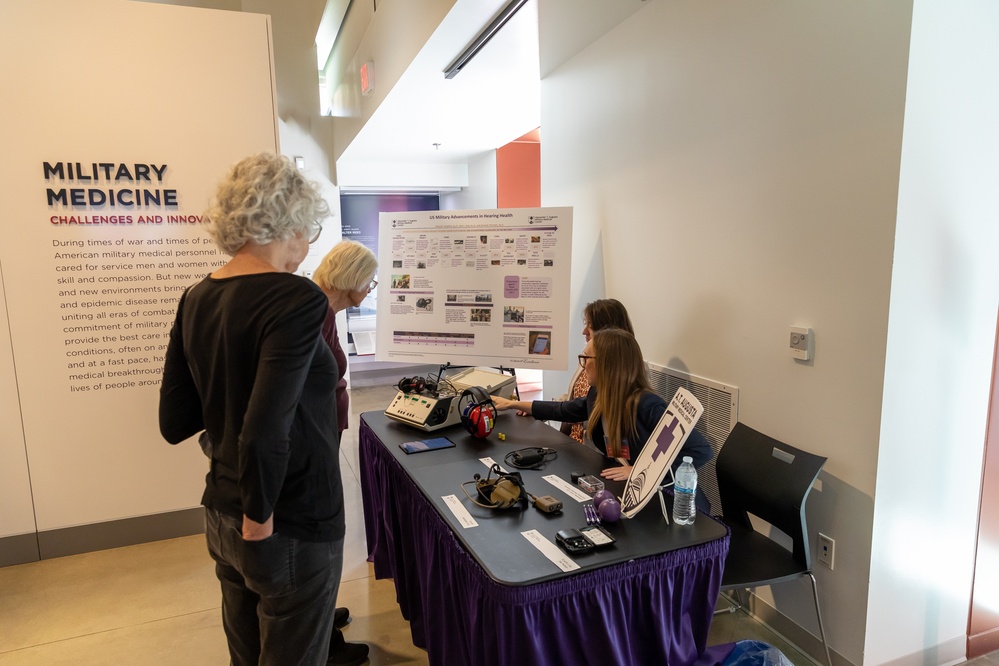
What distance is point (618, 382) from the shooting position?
2270 mm

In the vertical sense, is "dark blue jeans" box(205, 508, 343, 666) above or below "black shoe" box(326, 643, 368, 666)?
above

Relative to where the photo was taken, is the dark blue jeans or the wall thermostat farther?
the wall thermostat

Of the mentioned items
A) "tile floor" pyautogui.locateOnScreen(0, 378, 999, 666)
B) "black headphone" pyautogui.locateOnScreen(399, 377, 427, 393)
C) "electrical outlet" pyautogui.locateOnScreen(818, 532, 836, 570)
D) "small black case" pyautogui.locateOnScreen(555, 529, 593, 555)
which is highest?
"black headphone" pyautogui.locateOnScreen(399, 377, 427, 393)

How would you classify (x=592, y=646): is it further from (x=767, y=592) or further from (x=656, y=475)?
(x=767, y=592)

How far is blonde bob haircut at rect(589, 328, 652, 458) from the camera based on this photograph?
2252 mm

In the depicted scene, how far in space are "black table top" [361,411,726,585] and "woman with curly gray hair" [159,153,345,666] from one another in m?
0.41

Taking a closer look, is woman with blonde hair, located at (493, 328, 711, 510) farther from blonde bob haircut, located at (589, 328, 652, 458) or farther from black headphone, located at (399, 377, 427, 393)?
black headphone, located at (399, 377, 427, 393)

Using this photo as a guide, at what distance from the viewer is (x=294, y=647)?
1402 millimetres

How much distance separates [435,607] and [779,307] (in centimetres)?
162

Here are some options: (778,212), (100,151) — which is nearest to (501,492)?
(778,212)

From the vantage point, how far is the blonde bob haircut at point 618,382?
7.39ft

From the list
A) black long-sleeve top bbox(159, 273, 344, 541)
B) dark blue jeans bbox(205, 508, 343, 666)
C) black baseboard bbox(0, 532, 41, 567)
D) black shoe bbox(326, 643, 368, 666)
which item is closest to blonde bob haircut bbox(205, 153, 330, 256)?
black long-sleeve top bbox(159, 273, 344, 541)

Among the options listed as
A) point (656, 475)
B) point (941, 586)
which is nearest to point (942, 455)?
point (941, 586)

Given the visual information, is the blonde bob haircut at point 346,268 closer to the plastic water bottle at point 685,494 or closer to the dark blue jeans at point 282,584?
the dark blue jeans at point 282,584
